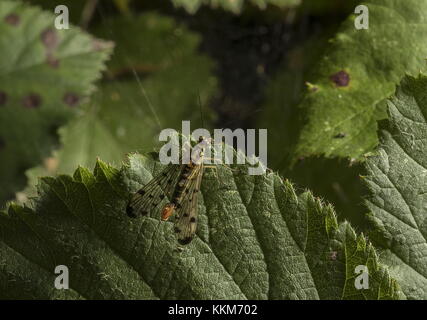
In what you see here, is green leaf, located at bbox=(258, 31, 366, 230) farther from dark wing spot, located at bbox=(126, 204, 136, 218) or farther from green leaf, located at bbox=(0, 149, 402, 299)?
dark wing spot, located at bbox=(126, 204, 136, 218)

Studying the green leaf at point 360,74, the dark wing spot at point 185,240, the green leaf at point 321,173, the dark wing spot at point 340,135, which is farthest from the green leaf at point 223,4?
the dark wing spot at point 185,240

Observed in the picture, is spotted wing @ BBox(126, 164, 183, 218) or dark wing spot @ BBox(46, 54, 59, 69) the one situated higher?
dark wing spot @ BBox(46, 54, 59, 69)

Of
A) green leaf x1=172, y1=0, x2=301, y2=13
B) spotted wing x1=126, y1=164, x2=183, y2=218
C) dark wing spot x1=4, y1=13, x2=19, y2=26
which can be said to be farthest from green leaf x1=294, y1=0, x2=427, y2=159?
dark wing spot x1=4, y1=13, x2=19, y2=26

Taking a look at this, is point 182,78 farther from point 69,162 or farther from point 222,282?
point 222,282

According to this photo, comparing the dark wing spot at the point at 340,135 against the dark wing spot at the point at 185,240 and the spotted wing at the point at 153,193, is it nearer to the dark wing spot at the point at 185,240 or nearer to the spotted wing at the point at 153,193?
the spotted wing at the point at 153,193

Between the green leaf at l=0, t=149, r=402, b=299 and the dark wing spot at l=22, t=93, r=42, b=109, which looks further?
the dark wing spot at l=22, t=93, r=42, b=109

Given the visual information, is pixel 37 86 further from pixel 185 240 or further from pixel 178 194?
pixel 185 240

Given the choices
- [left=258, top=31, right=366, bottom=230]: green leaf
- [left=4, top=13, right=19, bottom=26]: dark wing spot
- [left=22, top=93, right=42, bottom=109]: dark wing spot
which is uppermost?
[left=4, top=13, right=19, bottom=26]: dark wing spot
